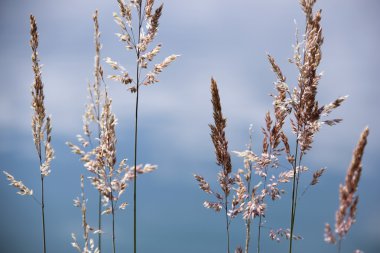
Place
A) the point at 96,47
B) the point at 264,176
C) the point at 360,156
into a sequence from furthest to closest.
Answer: the point at 96,47, the point at 264,176, the point at 360,156

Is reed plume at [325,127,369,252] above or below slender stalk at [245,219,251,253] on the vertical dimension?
above

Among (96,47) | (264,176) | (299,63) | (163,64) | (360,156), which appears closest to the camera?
(360,156)

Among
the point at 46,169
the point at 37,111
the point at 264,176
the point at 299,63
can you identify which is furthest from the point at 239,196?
the point at 37,111

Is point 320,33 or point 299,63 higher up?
point 320,33

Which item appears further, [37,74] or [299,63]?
[37,74]

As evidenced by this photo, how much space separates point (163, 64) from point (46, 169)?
5.44 feet

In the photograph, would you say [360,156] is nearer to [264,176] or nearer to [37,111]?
[264,176]

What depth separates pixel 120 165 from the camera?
3.93 meters

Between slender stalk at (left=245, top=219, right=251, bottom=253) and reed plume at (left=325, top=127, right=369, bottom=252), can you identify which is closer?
reed plume at (left=325, top=127, right=369, bottom=252)

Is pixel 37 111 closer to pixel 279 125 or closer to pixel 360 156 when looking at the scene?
pixel 279 125

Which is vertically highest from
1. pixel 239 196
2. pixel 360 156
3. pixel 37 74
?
pixel 37 74

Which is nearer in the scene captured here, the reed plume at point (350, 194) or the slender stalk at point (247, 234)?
the reed plume at point (350, 194)

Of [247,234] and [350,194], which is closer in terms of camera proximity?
[350,194]

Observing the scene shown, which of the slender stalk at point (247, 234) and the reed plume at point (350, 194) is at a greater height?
the reed plume at point (350, 194)
